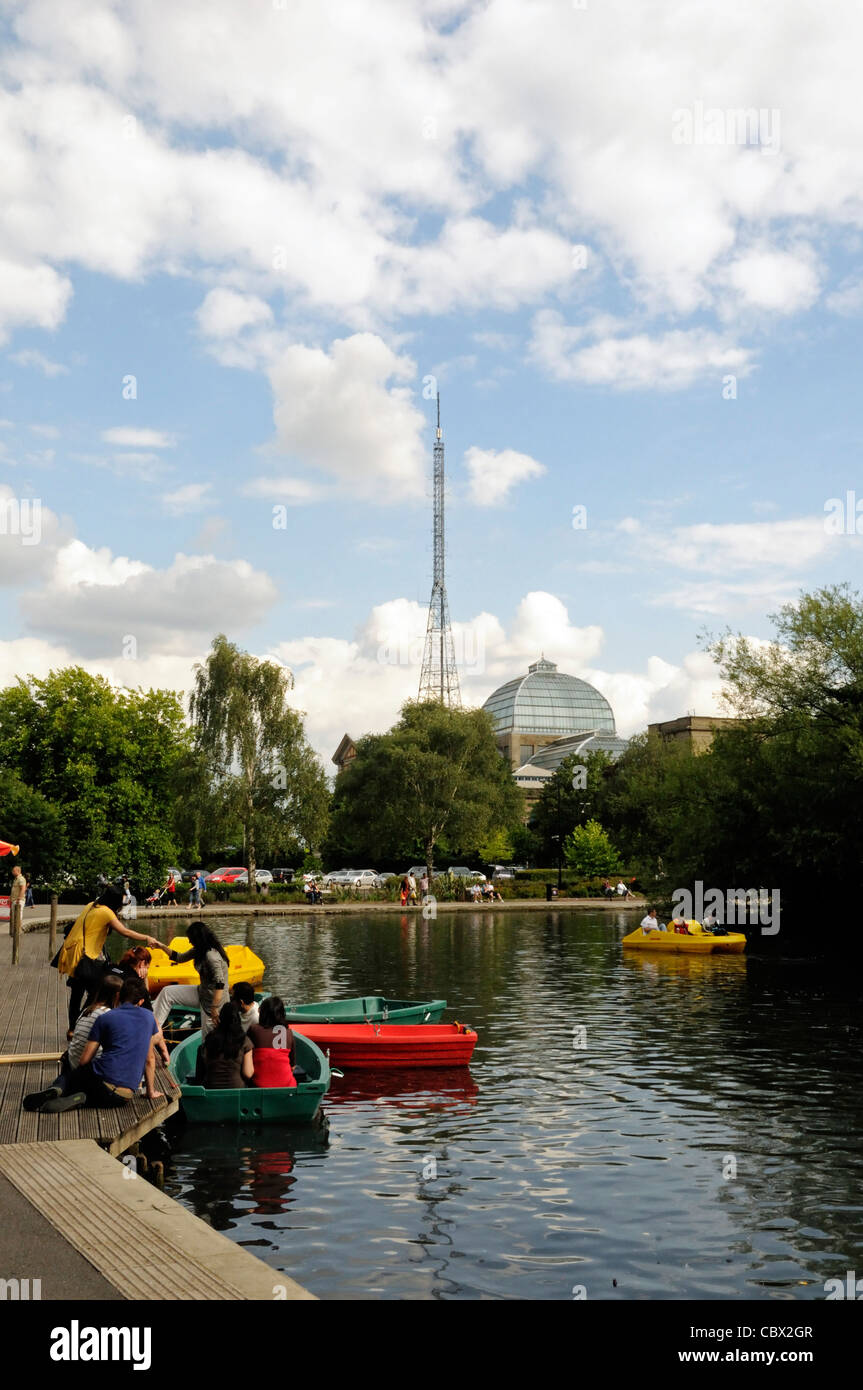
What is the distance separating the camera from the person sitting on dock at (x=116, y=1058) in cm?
1393

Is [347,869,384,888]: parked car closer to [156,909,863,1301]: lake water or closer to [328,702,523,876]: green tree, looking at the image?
[328,702,523,876]: green tree

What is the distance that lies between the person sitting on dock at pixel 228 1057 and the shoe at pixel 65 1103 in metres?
2.14

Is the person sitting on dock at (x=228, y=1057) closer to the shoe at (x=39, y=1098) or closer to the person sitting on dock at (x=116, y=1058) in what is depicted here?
the person sitting on dock at (x=116, y=1058)

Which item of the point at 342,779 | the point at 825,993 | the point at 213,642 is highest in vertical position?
the point at 213,642

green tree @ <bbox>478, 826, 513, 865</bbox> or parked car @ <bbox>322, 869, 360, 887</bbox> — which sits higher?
green tree @ <bbox>478, 826, 513, 865</bbox>

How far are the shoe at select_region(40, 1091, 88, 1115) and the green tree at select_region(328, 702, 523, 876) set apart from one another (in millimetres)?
71260

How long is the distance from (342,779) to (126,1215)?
83.8m

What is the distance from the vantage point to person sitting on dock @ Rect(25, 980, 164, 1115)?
1393 centimetres

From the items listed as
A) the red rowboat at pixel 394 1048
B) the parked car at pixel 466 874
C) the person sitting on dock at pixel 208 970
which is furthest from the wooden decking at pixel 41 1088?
the parked car at pixel 466 874

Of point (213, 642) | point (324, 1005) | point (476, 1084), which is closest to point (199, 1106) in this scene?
point (476, 1084)

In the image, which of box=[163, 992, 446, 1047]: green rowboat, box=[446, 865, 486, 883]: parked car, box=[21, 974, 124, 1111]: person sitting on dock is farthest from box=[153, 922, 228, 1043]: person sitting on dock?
box=[446, 865, 486, 883]: parked car

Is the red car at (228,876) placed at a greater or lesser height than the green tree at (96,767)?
lesser

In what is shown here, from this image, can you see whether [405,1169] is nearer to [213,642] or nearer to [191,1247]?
[191,1247]
